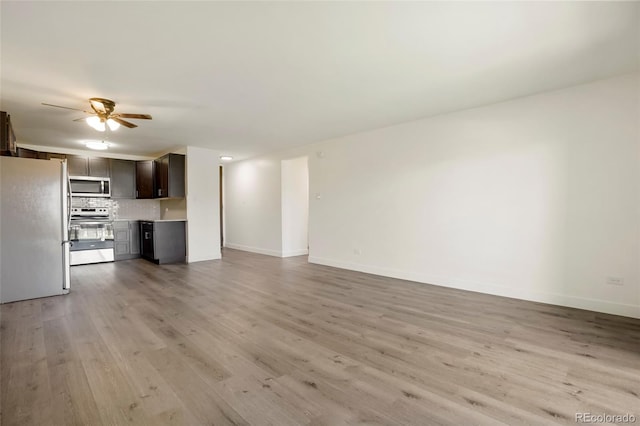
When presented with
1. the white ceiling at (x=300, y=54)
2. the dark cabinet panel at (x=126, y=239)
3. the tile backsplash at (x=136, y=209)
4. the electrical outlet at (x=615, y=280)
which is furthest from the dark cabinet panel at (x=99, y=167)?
the electrical outlet at (x=615, y=280)

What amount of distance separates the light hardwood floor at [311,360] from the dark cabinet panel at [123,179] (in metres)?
3.65

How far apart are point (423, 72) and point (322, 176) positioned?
341cm

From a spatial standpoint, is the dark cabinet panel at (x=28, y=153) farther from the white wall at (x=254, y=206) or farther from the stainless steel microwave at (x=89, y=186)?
the white wall at (x=254, y=206)

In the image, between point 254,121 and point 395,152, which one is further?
point 395,152

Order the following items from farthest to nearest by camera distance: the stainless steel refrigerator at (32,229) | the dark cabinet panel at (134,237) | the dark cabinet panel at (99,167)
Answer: the dark cabinet panel at (134,237) < the dark cabinet panel at (99,167) < the stainless steel refrigerator at (32,229)

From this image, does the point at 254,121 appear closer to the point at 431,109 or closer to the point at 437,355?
the point at 431,109

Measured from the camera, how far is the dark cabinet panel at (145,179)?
276 inches

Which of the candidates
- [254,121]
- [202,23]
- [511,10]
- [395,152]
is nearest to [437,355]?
[511,10]

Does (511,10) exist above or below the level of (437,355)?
above

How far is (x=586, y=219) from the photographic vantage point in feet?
10.9

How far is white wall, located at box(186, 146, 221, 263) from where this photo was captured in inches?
254

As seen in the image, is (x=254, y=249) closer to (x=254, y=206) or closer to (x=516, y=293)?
(x=254, y=206)

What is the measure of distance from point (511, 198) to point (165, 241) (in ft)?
20.3

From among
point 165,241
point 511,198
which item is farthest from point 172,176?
point 511,198
